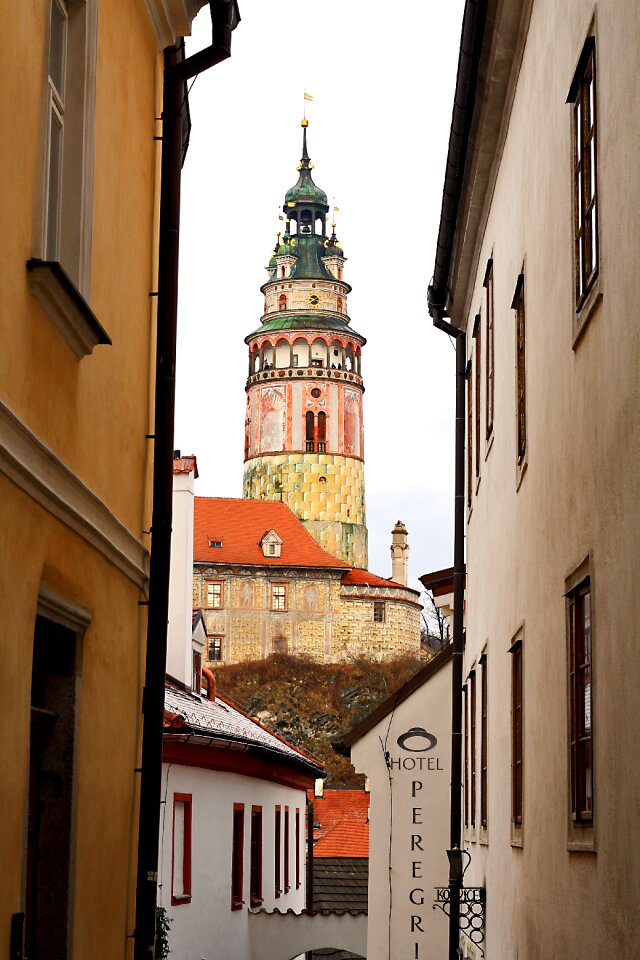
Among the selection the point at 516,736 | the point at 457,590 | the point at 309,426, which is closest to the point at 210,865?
the point at 457,590

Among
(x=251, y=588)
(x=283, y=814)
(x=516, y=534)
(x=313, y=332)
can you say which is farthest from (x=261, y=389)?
(x=516, y=534)

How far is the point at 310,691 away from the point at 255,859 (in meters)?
62.9

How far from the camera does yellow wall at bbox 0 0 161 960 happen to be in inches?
241

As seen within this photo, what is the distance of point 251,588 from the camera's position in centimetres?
8900

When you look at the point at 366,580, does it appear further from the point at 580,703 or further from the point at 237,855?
the point at 580,703

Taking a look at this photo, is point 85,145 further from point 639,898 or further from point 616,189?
point 639,898

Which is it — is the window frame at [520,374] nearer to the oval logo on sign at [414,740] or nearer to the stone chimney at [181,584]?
the oval logo on sign at [414,740]

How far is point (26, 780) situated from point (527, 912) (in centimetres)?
382

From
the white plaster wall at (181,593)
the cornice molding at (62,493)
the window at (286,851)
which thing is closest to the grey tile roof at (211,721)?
the white plaster wall at (181,593)

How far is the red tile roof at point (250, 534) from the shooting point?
8931 cm

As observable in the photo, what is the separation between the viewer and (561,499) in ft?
25.3

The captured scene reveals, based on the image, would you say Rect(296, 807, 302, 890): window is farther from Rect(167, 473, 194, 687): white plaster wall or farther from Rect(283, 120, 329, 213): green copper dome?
Rect(283, 120, 329, 213): green copper dome

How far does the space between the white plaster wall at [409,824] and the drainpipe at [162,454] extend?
9.53 meters

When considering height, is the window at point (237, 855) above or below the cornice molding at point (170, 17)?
below
